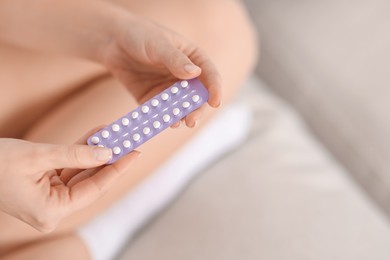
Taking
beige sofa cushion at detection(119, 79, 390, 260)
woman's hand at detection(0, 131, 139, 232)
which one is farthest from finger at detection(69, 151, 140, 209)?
beige sofa cushion at detection(119, 79, 390, 260)

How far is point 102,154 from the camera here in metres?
0.48

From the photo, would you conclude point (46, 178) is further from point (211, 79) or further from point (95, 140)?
point (211, 79)

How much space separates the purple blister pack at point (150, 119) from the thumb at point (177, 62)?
0.02 m

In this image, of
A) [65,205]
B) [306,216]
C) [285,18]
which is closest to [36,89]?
[65,205]

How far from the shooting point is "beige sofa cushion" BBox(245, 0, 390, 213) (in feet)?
3.16

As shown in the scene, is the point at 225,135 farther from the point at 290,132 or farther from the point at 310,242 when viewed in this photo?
the point at 310,242

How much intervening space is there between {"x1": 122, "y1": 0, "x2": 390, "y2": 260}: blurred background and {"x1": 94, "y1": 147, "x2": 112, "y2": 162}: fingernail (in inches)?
11.2

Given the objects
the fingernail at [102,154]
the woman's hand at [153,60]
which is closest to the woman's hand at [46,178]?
the fingernail at [102,154]

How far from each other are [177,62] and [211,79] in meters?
0.04

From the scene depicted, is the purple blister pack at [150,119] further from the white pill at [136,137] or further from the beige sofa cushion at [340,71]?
the beige sofa cushion at [340,71]

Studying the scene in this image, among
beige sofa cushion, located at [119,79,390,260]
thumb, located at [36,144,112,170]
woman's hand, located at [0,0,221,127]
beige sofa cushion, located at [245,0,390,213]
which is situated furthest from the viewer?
beige sofa cushion, located at [245,0,390,213]

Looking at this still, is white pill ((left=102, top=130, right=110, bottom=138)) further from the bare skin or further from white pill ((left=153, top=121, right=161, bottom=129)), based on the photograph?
the bare skin

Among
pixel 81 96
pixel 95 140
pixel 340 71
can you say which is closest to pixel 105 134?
pixel 95 140

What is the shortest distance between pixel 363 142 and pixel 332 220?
257mm
